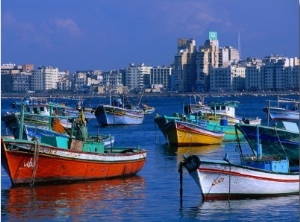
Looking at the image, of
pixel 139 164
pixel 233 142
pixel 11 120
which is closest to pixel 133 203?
pixel 139 164

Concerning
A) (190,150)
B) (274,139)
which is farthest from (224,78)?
(274,139)

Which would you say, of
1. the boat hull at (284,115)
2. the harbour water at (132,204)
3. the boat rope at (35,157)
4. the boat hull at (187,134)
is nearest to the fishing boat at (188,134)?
the boat hull at (187,134)

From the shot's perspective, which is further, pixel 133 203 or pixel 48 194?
pixel 48 194

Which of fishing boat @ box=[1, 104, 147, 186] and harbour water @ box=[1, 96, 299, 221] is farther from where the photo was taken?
fishing boat @ box=[1, 104, 147, 186]

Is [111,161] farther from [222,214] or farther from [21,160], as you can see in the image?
[222,214]

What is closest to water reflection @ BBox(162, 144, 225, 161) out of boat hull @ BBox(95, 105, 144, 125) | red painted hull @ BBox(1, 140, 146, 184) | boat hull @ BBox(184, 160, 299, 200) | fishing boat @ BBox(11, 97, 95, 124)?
fishing boat @ BBox(11, 97, 95, 124)

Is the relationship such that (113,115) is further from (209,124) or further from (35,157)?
(35,157)

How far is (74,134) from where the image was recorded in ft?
77.5

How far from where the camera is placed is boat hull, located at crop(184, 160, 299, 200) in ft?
57.0

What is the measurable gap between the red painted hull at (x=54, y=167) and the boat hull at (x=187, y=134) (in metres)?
12.5

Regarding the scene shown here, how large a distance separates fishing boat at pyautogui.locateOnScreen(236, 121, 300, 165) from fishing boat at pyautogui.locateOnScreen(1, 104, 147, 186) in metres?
3.29

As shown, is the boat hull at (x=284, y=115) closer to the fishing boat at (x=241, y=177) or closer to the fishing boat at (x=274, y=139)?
the fishing boat at (x=274, y=139)

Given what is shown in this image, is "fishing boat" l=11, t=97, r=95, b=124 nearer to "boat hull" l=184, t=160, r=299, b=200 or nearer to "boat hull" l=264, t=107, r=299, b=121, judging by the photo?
"boat hull" l=184, t=160, r=299, b=200

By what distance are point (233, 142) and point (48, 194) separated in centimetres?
1887
